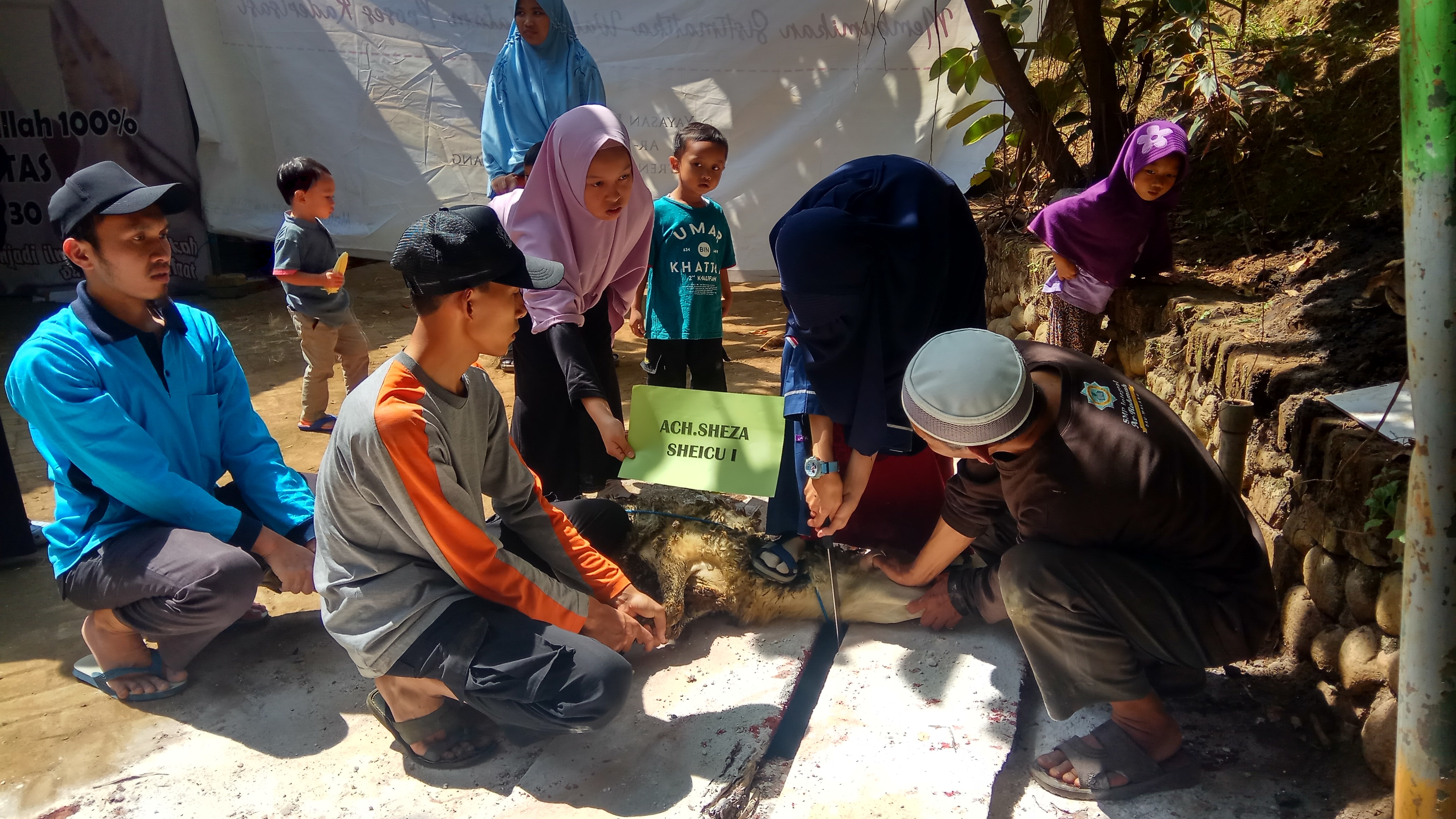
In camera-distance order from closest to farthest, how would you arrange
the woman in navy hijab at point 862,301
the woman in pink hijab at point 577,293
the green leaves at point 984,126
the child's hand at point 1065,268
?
1. the woman in navy hijab at point 862,301
2. the woman in pink hijab at point 577,293
3. the child's hand at point 1065,268
4. the green leaves at point 984,126

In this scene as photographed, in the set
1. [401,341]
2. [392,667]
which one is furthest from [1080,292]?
[401,341]

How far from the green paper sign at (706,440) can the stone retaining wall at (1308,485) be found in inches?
51.8

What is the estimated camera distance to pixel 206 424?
112 inches

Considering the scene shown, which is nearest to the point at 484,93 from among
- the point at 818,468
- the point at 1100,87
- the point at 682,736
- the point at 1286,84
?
the point at 1100,87

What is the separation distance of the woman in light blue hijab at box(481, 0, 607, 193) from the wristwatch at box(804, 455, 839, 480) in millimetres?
2926

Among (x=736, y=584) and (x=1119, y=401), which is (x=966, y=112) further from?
(x=1119, y=401)

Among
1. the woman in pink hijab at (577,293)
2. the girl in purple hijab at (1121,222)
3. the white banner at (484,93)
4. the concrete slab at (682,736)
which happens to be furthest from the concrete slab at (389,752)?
the white banner at (484,93)

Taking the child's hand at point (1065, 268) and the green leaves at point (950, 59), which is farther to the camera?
the green leaves at point (950, 59)

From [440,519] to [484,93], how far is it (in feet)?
19.3

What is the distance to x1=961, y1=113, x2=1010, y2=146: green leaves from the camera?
4.90 metres

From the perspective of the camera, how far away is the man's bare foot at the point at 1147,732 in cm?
216

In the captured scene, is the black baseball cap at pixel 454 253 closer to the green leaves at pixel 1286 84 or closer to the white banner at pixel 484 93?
the green leaves at pixel 1286 84

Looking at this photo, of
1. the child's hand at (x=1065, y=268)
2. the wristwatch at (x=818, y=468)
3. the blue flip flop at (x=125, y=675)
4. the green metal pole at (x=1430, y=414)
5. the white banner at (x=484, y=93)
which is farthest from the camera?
the white banner at (x=484, y=93)

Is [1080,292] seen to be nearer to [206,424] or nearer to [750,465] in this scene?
[750,465]
